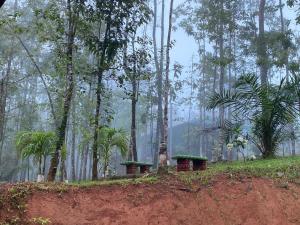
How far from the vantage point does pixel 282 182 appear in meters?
7.66

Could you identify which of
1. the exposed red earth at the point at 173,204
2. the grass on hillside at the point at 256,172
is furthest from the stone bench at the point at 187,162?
the exposed red earth at the point at 173,204

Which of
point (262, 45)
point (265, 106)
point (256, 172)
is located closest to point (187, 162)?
point (256, 172)

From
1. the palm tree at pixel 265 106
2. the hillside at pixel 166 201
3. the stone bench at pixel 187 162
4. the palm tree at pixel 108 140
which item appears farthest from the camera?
the palm tree at pixel 265 106

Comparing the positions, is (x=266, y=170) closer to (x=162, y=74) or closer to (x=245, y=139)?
(x=245, y=139)

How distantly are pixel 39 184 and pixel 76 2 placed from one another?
4.45 m

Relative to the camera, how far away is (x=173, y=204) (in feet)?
22.2

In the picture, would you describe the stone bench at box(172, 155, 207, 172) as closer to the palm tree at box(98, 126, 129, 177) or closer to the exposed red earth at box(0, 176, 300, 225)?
the exposed red earth at box(0, 176, 300, 225)

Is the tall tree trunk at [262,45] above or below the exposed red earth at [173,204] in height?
above

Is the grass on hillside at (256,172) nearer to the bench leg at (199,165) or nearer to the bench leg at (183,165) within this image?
the bench leg at (183,165)

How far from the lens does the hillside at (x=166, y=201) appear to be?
6145mm

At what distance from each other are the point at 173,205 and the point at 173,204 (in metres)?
0.02

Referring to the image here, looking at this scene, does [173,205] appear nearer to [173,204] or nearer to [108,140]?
[173,204]

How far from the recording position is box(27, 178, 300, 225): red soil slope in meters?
6.28

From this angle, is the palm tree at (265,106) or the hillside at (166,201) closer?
the hillside at (166,201)
